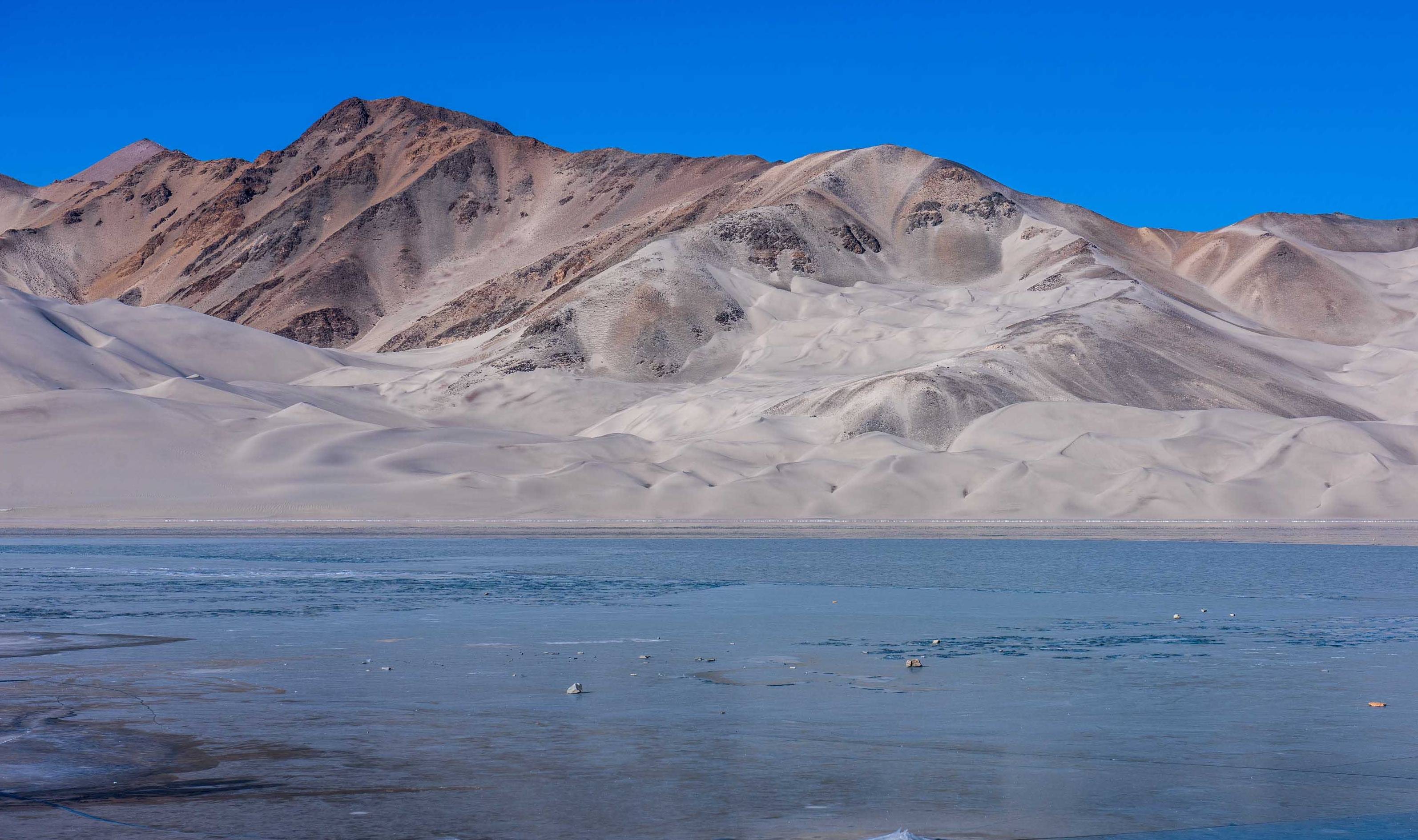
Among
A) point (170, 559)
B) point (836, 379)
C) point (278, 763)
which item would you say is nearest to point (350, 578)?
point (170, 559)

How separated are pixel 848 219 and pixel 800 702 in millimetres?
120533

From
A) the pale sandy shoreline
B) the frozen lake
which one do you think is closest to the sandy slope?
the pale sandy shoreline

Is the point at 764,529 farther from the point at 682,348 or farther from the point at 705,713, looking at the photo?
the point at 682,348

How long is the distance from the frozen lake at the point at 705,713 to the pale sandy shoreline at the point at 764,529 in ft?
66.4

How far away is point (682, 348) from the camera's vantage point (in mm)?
108375

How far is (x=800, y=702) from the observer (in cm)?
1144

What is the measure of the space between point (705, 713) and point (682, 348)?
321 feet

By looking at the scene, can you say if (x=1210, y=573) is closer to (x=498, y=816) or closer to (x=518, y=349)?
(x=498, y=816)

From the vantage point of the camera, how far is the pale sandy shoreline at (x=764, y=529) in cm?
4284

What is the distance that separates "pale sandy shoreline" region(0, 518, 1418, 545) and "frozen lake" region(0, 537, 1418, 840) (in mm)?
20237

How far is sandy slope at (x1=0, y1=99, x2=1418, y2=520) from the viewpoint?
60.2m

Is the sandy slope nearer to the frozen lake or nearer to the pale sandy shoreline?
the pale sandy shoreline

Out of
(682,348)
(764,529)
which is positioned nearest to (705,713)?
(764,529)

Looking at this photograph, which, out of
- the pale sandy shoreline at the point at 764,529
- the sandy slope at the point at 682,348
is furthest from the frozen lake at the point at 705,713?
the sandy slope at the point at 682,348
